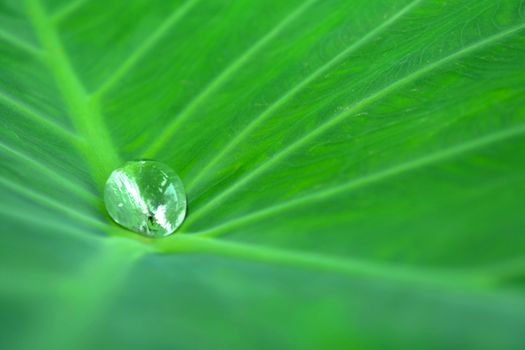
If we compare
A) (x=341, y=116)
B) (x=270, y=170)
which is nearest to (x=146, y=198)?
(x=270, y=170)

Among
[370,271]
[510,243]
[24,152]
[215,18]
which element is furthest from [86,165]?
[510,243]

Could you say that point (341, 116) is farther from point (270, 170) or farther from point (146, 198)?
point (146, 198)

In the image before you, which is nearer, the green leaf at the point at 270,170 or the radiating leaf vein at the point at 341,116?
the green leaf at the point at 270,170

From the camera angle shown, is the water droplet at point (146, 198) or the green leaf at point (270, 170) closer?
the green leaf at point (270, 170)

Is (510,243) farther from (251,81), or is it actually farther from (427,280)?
(251,81)
